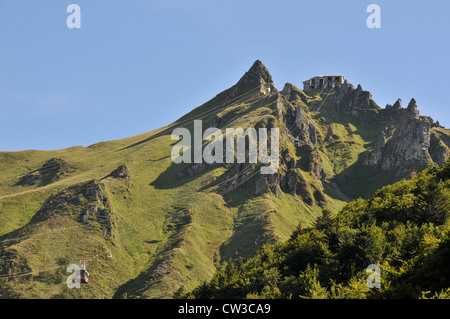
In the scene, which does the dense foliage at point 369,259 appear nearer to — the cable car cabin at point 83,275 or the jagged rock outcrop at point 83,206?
the cable car cabin at point 83,275

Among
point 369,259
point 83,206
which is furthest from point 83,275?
point 369,259

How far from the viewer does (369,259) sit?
52.3m

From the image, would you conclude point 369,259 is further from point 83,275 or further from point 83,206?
point 83,206

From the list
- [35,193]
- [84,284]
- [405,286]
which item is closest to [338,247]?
[405,286]

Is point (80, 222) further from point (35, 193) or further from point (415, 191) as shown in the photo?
point (415, 191)

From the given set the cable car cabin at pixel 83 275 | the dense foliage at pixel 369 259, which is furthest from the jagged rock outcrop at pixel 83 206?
the dense foliage at pixel 369 259

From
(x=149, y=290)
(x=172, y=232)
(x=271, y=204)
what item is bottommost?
(x=149, y=290)

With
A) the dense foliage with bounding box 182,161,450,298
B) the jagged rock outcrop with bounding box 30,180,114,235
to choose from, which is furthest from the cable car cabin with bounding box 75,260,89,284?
the dense foliage with bounding box 182,161,450,298

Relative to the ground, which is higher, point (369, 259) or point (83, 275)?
point (369, 259)

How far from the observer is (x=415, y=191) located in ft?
247

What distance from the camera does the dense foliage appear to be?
38594 millimetres

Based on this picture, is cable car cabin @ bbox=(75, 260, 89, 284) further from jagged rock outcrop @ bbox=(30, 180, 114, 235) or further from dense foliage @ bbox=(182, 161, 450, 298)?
dense foliage @ bbox=(182, 161, 450, 298)

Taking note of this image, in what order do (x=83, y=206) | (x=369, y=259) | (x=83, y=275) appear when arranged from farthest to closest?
1. (x=83, y=206)
2. (x=83, y=275)
3. (x=369, y=259)
